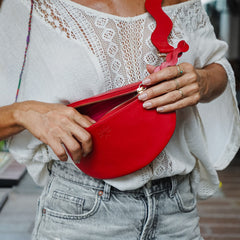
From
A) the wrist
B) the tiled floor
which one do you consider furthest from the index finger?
the tiled floor

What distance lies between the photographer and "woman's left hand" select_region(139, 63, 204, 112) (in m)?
0.75

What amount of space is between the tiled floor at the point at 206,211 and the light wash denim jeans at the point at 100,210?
68 cm

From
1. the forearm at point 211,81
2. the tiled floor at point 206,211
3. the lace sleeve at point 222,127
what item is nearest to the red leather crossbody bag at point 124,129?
the forearm at point 211,81

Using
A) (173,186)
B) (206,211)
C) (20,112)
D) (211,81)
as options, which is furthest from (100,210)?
(206,211)

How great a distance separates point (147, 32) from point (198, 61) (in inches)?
8.9

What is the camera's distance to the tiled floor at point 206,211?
60.5 inches

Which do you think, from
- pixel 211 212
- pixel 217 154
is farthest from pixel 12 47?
pixel 211 212

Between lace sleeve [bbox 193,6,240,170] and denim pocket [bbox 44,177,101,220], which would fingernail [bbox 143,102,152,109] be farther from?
lace sleeve [bbox 193,6,240,170]

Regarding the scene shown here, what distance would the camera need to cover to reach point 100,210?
882 millimetres

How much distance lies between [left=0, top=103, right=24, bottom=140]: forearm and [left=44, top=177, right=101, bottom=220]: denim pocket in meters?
0.20

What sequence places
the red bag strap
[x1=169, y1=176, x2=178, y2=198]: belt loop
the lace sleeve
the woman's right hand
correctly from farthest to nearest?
the lace sleeve → [x1=169, y1=176, x2=178, y2=198]: belt loop → the red bag strap → the woman's right hand

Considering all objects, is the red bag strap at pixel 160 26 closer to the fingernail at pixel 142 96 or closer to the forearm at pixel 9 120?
the fingernail at pixel 142 96

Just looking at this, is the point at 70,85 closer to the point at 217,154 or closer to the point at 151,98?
the point at 151,98

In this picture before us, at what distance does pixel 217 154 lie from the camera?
121cm
